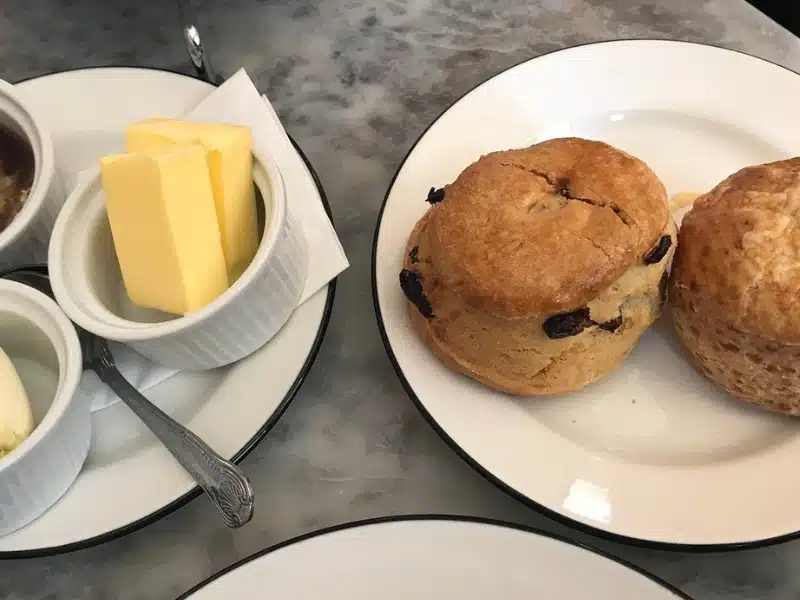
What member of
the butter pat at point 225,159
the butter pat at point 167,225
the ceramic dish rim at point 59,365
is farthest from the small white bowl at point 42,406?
the butter pat at point 225,159

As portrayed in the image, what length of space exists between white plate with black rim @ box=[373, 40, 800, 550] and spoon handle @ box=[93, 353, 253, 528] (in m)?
0.22

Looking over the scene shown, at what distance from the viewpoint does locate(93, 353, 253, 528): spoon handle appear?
2.72 feet

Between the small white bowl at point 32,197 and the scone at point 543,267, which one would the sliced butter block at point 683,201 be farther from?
the small white bowl at point 32,197

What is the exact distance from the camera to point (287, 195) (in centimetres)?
102

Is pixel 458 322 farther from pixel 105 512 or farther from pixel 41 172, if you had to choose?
pixel 41 172

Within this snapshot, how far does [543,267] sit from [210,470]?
1.40ft

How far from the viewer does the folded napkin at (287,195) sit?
962 mm

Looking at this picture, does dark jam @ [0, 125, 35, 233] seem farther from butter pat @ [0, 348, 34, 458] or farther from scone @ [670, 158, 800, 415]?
scone @ [670, 158, 800, 415]

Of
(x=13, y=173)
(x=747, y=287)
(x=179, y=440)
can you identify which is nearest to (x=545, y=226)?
(x=747, y=287)

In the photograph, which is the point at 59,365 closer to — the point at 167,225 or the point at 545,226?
the point at 167,225

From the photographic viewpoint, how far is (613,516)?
0.79 metres

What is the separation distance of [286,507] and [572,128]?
68 cm

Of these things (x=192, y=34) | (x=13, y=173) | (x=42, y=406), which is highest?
(x=192, y=34)

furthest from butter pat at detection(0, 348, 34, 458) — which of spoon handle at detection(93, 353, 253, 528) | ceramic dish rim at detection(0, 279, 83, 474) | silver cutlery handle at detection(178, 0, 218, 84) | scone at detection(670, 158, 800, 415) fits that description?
scone at detection(670, 158, 800, 415)
